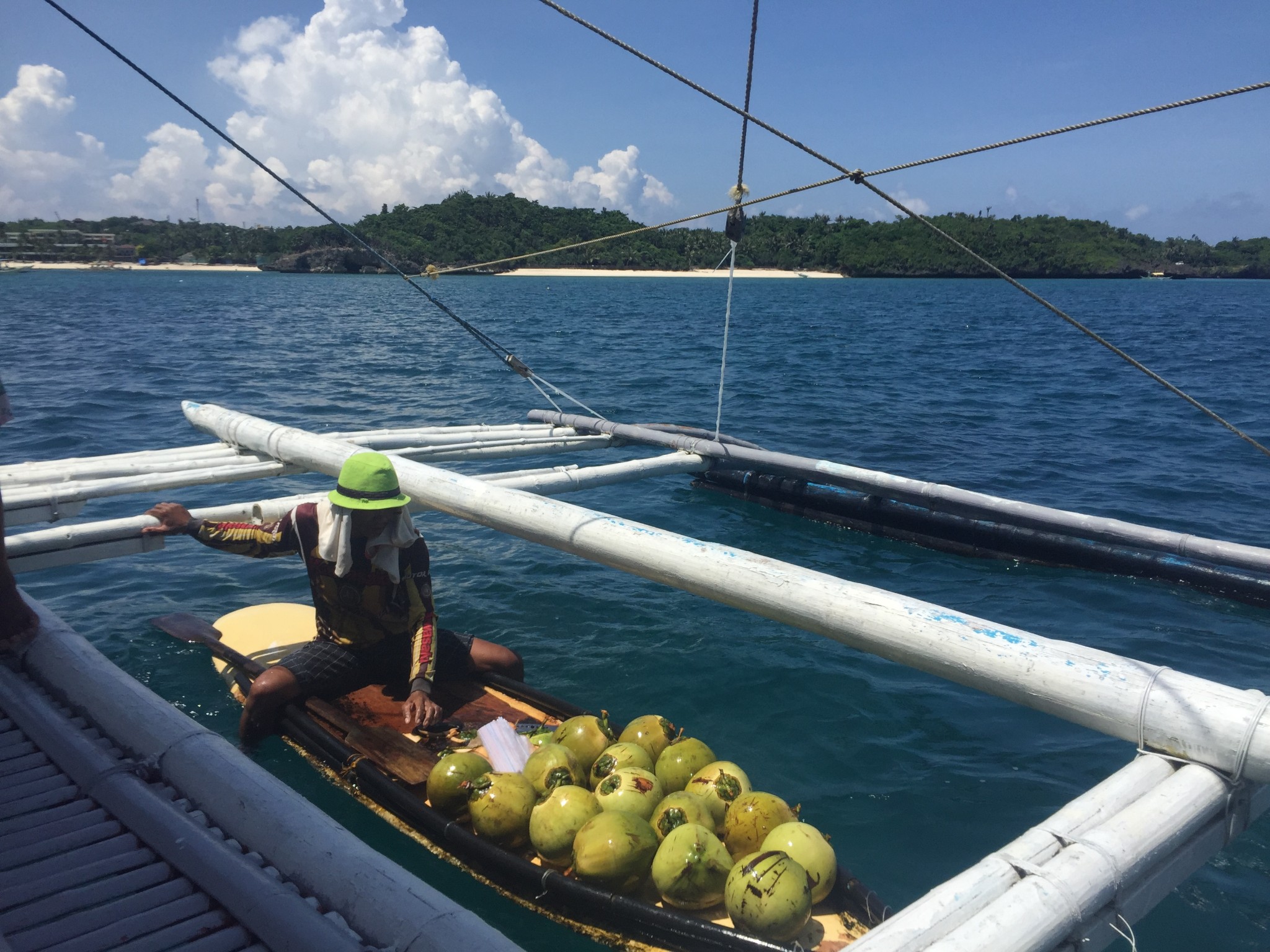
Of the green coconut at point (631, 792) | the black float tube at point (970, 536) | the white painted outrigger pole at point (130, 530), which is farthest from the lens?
the black float tube at point (970, 536)

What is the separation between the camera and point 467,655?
17.3 feet

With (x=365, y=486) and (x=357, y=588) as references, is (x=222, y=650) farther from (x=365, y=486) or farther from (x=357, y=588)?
(x=365, y=486)

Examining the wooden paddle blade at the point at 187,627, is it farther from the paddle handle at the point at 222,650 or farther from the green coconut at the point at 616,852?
the green coconut at the point at 616,852

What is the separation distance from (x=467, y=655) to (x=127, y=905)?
9.99 feet

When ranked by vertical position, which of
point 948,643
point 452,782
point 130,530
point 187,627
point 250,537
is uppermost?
point 948,643

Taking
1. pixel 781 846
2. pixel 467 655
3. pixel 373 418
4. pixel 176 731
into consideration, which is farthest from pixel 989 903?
pixel 373 418

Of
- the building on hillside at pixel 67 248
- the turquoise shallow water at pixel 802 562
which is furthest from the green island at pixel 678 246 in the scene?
the turquoise shallow water at pixel 802 562

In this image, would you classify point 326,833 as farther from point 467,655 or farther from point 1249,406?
point 1249,406

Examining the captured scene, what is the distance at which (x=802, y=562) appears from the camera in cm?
902

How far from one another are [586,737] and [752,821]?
1.02 m

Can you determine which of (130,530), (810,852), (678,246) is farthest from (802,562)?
(678,246)

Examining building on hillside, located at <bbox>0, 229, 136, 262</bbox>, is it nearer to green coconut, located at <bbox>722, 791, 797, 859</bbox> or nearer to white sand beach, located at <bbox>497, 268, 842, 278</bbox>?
white sand beach, located at <bbox>497, 268, 842, 278</bbox>

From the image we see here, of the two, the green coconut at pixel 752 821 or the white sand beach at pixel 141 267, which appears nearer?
the green coconut at pixel 752 821

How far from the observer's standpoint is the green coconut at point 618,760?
3857 mm
